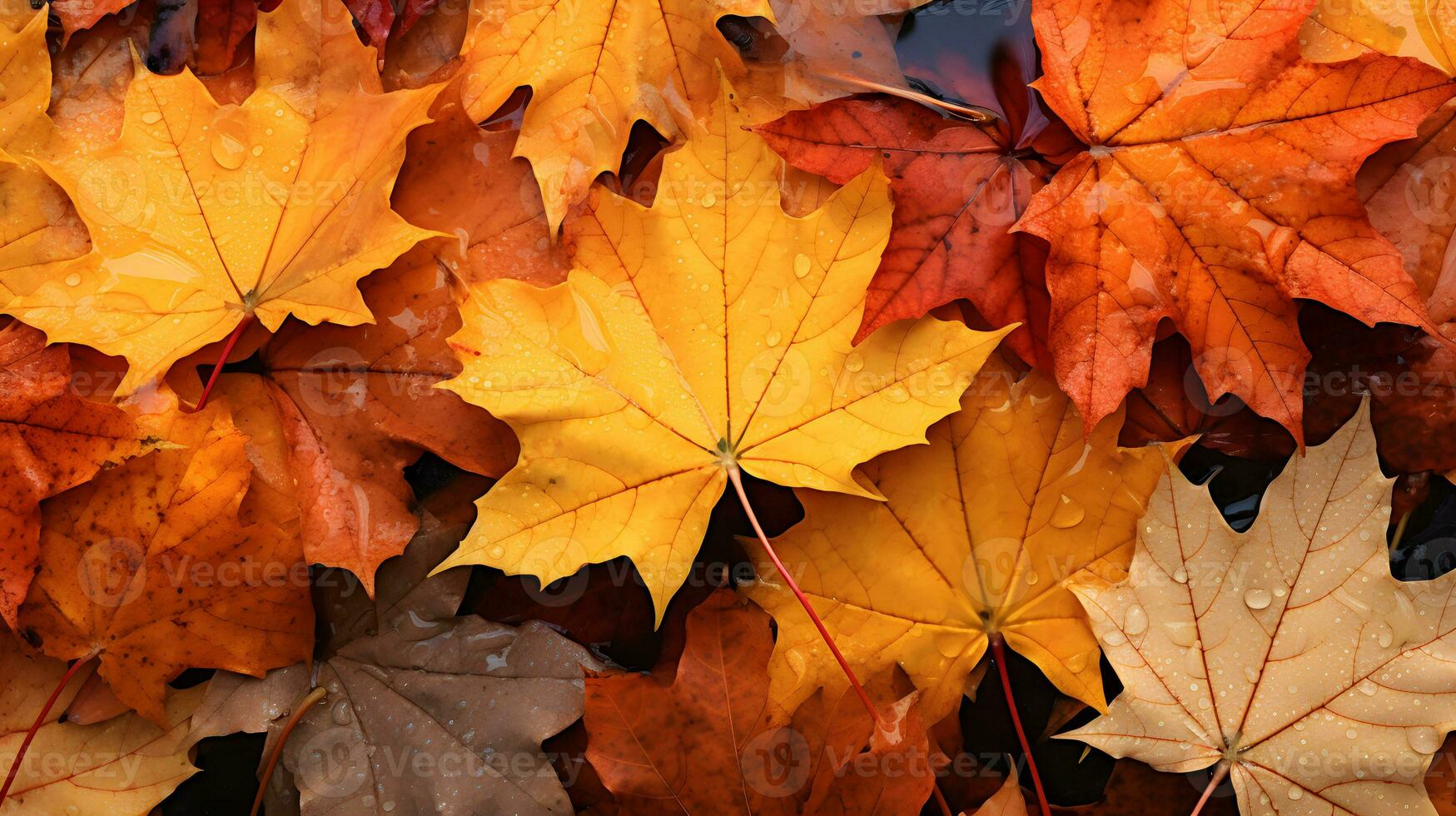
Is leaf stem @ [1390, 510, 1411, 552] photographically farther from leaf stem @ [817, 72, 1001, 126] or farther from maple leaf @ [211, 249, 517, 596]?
maple leaf @ [211, 249, 517, 596]

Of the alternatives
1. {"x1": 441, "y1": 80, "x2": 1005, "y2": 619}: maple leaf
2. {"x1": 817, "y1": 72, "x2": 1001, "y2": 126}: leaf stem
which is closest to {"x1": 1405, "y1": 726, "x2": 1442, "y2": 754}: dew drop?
{"x1": 441, "y1": 80, "x2": 1005, "y2": 619}: maple leaf

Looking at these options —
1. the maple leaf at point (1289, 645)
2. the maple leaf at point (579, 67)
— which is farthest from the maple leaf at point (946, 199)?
the maple leaf at point (1289, 645)

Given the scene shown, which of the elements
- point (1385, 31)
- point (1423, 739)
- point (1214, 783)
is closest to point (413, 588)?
point (1214, 783)

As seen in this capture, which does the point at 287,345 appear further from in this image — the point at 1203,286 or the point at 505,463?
the point at 1203,286

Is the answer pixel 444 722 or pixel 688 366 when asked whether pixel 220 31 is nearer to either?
pixel 688 366

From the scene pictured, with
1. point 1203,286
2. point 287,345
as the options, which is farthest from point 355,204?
point 1203,286
